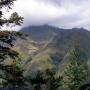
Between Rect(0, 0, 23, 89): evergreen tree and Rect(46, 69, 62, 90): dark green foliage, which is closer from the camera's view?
Rect(0, 0, 23, 89): evergreen tree

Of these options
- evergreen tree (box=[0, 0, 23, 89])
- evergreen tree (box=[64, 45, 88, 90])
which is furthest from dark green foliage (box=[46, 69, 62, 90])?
evergreen tree (box=[64, 45, 88, 90])

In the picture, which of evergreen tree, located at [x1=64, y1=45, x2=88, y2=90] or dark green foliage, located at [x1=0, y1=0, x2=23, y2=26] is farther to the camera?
evergreen tree, located at [x1=64, y1=45, x2=88, y2=90]

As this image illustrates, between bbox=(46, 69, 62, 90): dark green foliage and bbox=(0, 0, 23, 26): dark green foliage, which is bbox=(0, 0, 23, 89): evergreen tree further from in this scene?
bbox=(46, 69, 62, 90): dark green foliage

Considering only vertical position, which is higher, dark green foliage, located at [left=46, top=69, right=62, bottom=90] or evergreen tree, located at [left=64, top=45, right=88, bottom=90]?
evergreen tree, located at [left=64, top=45, right=88, bottom=90]

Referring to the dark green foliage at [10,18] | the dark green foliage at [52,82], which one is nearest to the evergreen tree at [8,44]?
the dark green foliage at [10,18]

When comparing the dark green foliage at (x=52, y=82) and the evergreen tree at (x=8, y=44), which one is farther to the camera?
the dark green foliage at (x=52, y=82)

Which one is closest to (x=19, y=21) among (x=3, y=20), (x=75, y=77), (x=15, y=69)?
(x=3, y=20)

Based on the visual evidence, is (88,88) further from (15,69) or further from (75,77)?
(75,77)

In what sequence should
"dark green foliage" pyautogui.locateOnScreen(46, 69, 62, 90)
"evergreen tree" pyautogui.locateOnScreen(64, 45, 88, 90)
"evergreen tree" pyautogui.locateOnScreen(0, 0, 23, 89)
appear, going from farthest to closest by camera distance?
"evergreen tree" pyautogui.locateOnScreen(64, 45, 88, 90)
"dark green foliage" pyautogui.locateOnScreen(46, 69, 62, 90)
"evergreen tree" pyautogui.locateOnScreen(0, 0, 23, 89)

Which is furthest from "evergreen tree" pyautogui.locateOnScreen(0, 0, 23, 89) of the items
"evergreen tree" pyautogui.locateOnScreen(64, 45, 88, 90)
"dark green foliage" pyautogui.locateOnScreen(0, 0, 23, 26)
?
"evergreen tree" pyautogui.locateOnScreen(64, 45, 88, 90)

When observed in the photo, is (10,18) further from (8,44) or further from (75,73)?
(75,73)

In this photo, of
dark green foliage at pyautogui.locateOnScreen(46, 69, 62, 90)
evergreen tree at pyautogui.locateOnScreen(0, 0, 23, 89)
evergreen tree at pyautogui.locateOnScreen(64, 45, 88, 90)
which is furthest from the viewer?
evergreen tree at pyautogui.locateOnScreen(64, 45, 88, 90)

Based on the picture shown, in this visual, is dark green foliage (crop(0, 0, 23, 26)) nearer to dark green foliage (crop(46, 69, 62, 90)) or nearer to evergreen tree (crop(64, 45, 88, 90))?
dark green foliage (crop(46, 69, 62, 90))

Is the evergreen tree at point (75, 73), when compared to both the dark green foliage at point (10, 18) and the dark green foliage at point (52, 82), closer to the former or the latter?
the dark green foliage at point (52, 82)
